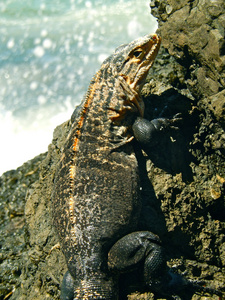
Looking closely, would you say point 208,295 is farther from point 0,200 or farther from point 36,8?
point 36,8

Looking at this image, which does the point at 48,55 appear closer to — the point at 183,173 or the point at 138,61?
the point at 138,61

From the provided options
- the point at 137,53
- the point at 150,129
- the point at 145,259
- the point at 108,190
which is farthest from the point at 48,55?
the point at 145,259

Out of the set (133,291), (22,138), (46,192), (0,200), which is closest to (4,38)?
(22,138)

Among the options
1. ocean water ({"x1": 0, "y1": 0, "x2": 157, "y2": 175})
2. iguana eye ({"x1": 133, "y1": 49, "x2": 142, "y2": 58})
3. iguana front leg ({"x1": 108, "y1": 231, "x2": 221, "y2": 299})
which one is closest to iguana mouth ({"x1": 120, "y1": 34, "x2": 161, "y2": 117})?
iguana eye ({"x1": 133, "y1": 49, "x2": 142, "y2": 58})

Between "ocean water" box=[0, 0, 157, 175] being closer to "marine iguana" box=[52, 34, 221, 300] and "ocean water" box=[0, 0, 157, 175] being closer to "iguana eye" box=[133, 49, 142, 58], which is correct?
"marine iguana" box=[52, 34, 221, 300]

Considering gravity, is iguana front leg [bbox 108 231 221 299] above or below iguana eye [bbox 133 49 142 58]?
below
